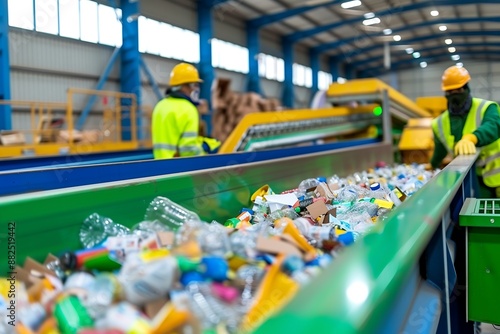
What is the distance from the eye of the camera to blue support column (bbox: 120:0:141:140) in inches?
428

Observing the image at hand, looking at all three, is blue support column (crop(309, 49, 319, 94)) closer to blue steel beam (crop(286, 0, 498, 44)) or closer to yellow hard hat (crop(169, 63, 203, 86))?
blue steel beam (crop(286, 0, 498, 44))

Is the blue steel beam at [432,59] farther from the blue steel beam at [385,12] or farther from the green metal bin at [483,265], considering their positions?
the green metal bin at [483,265]

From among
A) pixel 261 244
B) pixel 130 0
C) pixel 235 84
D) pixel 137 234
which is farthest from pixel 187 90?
pixel 235 84

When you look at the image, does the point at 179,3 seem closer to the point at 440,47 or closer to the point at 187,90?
the point at 187,90

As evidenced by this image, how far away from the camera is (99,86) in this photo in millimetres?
10891

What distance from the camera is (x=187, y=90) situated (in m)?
3.75

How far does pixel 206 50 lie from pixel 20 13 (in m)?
5.53

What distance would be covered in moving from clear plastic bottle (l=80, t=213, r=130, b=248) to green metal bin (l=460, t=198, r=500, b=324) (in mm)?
1442

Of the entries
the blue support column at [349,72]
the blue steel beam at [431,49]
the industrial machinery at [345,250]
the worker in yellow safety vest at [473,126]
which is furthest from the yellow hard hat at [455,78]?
the blue support column at [349,72]

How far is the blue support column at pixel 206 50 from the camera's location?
1301 centimetres

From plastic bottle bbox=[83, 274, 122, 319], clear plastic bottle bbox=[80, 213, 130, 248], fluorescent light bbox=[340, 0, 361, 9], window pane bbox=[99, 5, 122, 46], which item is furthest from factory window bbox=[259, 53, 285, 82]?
plastic bottle bbox=[83, 274, 122, 319]

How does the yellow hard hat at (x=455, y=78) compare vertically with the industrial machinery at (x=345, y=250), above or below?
above

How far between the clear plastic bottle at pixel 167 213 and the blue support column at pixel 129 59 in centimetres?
945

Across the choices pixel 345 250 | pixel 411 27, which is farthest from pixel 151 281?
pixel 411 27
